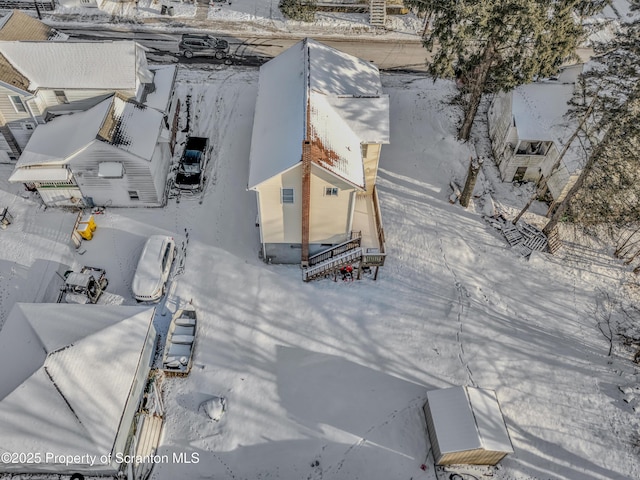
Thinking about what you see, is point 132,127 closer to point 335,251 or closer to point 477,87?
point 335,251

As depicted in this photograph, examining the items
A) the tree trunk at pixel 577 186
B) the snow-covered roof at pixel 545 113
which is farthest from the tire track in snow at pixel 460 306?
the snow-covered roof at pixel 545 113

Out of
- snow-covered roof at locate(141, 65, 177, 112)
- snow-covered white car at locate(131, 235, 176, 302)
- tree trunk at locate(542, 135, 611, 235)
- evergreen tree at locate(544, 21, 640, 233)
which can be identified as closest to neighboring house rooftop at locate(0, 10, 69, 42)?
snow-covered roof at locate(141, 65, 177, 112)

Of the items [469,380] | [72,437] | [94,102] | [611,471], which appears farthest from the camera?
[94,102]

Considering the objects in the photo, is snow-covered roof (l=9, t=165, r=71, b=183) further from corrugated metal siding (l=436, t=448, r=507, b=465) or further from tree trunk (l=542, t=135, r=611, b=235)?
tree trunk (l=542, t=135, r=611, b=235)

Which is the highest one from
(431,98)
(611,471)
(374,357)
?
(431,98)

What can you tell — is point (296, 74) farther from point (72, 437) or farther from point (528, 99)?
point (72, 437)

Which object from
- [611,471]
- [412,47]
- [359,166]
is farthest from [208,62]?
Answer: [611,471]

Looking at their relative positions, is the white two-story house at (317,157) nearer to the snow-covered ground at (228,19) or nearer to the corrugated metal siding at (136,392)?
the corrugated metal siding at (136,392)
